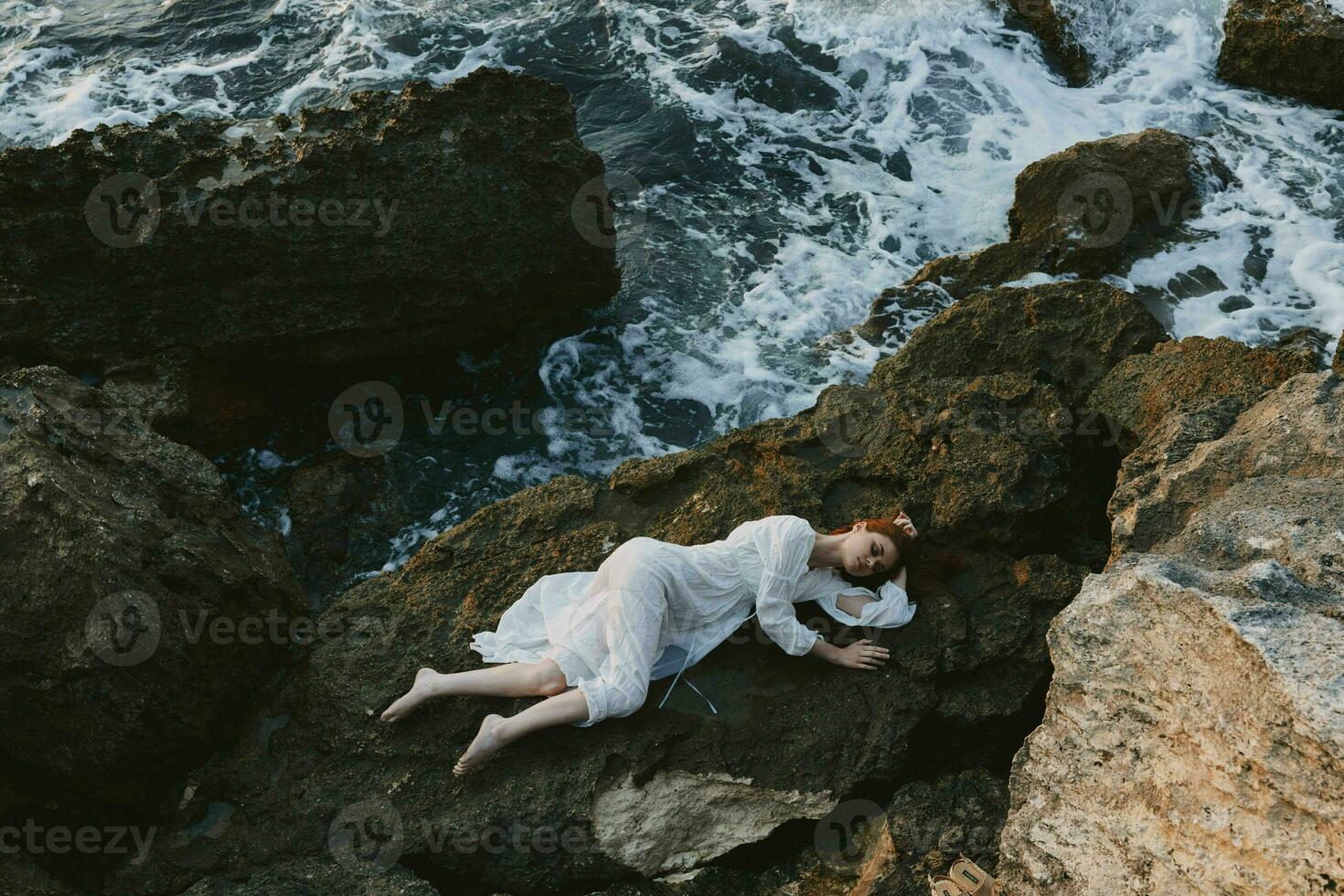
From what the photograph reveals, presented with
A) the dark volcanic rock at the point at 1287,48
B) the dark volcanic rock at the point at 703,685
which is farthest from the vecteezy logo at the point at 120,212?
the dark volcanic rock at the point at 1287,48

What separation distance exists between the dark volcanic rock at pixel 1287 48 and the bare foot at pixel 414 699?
33.8ft

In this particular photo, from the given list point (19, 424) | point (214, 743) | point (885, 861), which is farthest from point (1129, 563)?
point (19, 424)

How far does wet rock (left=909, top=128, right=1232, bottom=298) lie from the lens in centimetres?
922

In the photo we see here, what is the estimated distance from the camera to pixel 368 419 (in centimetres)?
836

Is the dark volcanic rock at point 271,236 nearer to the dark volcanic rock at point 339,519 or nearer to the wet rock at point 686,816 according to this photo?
the dark volcanic rock at point 339,519

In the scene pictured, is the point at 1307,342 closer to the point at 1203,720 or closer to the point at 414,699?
the point at 1203,720

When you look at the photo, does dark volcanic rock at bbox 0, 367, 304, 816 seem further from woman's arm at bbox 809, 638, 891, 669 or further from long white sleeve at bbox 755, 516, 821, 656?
woman's arm at bbox 809, 638, 891, 669

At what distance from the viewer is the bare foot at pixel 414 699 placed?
5395 millimetres

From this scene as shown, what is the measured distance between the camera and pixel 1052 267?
920 centimetres

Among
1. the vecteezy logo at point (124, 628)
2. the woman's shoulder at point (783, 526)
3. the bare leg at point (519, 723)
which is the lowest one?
the bare leg at point (519, 723)

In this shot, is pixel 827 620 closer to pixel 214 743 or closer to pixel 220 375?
pixel 214 743

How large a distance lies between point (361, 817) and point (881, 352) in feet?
17.7

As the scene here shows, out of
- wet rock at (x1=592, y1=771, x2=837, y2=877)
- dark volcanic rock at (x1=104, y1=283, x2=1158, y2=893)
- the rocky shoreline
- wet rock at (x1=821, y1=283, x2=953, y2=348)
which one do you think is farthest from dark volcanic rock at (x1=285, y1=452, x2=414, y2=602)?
wet rock at (x1=821, y1=283, x2=953, y2=348)

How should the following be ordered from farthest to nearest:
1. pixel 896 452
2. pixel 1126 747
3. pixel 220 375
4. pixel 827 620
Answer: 1. pixel 220 375
2. pixel 896 452
3. pixel 827 620
4. pixel 1126 747
